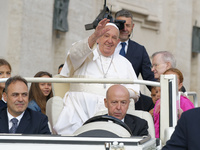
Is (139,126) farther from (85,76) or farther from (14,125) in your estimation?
(85,76)

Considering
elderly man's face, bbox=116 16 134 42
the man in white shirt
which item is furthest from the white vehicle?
elderly man's face, bbox=116 16 134 42

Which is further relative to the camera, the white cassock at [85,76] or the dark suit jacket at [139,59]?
the dark suit jacket at [139,59]

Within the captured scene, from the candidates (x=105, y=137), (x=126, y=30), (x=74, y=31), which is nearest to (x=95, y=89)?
(x=126, y=30)

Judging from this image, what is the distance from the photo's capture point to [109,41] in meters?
6.75

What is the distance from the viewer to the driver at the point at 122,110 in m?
5.75

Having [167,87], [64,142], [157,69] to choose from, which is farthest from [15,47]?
[64,142]

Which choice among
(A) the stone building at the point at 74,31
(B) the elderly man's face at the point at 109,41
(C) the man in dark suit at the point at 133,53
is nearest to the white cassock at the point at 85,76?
(B) the elderly man's face at the point at 109,41

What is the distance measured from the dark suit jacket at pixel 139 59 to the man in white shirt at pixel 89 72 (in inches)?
25.9

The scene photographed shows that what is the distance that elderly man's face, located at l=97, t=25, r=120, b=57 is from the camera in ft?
22.1

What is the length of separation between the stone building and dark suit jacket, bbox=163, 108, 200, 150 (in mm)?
4676

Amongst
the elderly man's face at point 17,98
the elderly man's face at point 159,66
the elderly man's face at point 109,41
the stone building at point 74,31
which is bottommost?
the elderly man's face at point 17,98

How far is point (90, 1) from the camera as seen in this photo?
1711 cm

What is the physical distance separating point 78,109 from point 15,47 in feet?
23.3

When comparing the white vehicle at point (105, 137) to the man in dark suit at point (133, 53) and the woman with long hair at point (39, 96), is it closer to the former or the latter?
the woman with long hair at point (39, 96)
